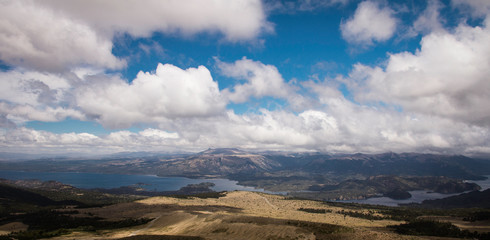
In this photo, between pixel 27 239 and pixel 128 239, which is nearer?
pixel 128 239

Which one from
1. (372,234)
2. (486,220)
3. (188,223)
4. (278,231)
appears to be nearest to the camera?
(372,234)

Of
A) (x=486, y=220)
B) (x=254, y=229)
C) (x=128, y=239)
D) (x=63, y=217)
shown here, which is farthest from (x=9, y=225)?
(x=486, y=220)

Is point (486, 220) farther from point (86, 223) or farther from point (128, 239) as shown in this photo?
point (86, 223)

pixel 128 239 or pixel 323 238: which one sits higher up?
pixel 323 238

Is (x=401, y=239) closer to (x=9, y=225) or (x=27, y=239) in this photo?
(x=27, y=239)

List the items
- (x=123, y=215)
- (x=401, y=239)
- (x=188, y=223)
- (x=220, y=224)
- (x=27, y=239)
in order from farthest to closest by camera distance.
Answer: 1. (x=123, y=215)
2. (x=188, y=223)
3. (x=220, y=224)
4. (x=27, y=239)
5. (x=401, y=239)

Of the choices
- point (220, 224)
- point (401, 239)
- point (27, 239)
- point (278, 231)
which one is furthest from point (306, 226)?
point (27, 239)

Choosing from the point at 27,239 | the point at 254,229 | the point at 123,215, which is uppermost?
the point at 254,229

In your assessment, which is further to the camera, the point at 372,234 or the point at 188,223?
the point at 188,223

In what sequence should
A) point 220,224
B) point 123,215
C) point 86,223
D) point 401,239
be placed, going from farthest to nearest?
point 123,215, point 86,223, point 220,224, point 401,239
